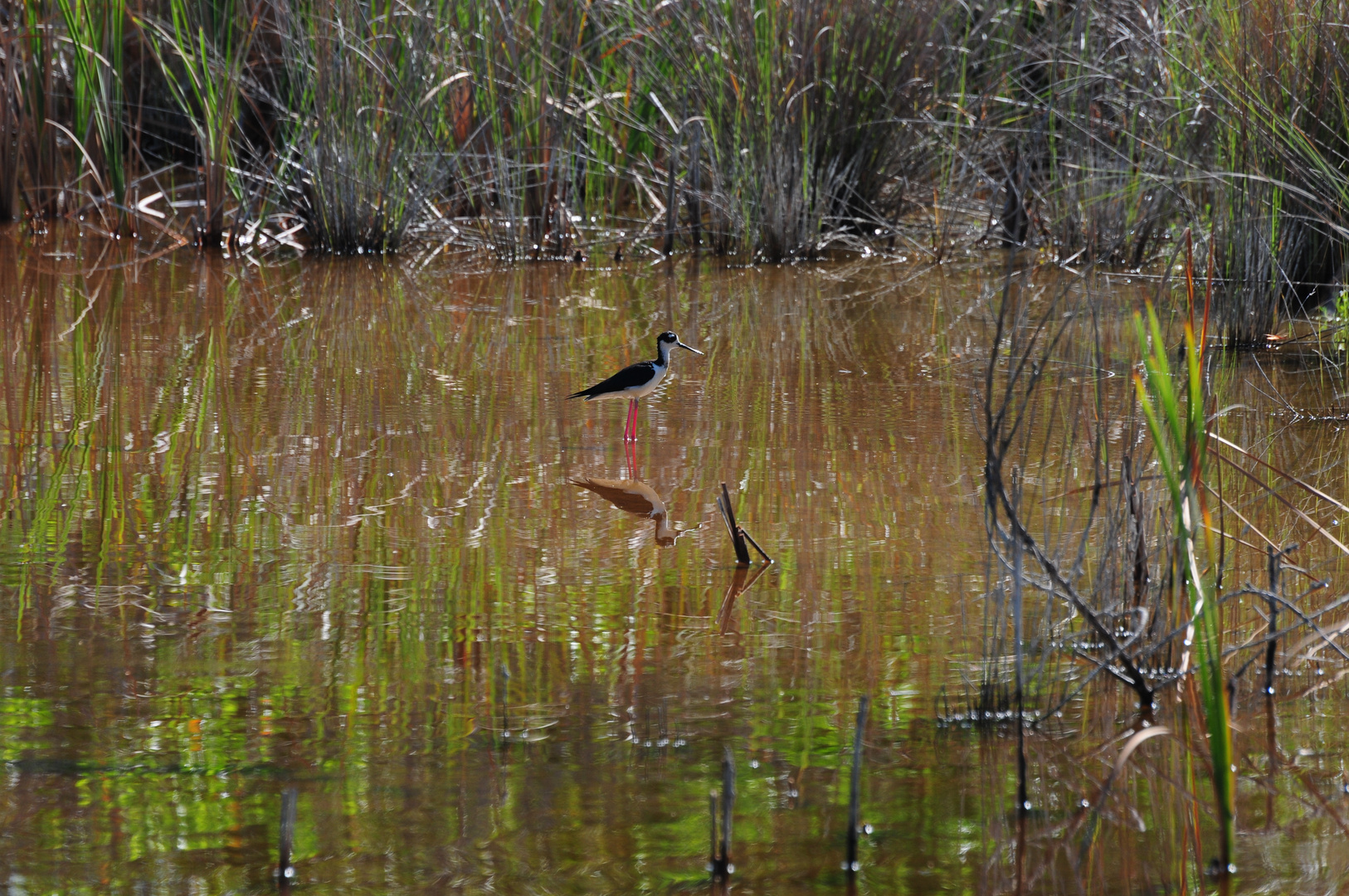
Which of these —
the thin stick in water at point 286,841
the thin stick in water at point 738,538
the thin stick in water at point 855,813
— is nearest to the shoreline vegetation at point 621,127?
the thin stick in water at point 738,538

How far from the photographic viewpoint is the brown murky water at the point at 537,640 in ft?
7.73

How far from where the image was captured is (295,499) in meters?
4.05

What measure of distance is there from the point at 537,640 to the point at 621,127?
242 inches

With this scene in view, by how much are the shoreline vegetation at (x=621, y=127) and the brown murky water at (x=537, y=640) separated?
2.27m

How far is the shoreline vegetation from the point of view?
7.86 meters

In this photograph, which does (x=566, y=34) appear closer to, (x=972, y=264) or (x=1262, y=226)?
(x=972, y=264)

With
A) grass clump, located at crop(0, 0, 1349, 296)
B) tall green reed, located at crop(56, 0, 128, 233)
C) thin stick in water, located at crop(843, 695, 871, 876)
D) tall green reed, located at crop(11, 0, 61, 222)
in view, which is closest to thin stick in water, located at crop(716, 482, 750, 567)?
thin stick in water, located at crop(843, 695, 871, 876)

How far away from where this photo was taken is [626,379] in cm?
489

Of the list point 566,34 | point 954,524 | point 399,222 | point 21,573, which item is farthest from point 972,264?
point 21,573

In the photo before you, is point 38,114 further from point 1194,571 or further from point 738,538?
point 1194,571

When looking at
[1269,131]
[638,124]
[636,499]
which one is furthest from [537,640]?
[638,124]

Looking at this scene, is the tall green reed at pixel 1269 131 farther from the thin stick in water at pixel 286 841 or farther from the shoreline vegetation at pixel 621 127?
the thin stick in water at pixel 286 841

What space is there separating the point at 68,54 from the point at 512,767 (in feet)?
24.7

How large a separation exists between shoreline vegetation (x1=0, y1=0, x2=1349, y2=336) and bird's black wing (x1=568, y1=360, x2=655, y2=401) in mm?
3171
